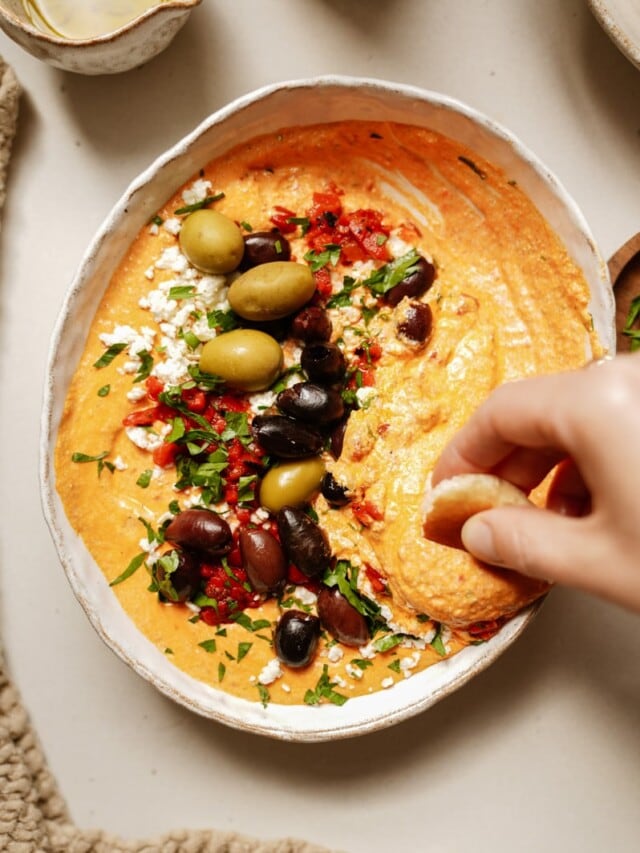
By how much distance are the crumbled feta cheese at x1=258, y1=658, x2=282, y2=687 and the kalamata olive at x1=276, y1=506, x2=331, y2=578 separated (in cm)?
20

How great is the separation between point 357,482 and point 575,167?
0.77m

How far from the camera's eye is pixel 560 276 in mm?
1664

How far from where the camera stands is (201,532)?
5.38 feet

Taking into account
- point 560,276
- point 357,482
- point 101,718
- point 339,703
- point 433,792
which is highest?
point 560,276

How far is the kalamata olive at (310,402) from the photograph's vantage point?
5.28 ft

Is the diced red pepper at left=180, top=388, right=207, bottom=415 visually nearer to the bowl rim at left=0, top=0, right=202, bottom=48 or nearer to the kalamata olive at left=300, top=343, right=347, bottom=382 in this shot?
the kalamata olive at left=300, top=343, right=347, bottom=382

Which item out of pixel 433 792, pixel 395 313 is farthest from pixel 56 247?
pixel 433 792

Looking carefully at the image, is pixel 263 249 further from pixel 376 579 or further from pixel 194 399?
pixel 376 579

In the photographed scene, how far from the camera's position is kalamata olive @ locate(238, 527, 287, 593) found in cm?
164

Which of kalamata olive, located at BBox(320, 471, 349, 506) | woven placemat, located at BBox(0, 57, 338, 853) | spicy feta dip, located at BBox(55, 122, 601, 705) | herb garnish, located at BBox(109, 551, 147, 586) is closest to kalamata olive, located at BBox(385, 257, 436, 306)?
spicy feta dip, located at BBox(55, 122, 601, 705)

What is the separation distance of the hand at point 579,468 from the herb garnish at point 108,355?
645 millimetres

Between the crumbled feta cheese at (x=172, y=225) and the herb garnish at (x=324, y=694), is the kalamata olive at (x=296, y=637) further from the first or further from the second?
the crumbled feta cheese at (x=172, y=225)

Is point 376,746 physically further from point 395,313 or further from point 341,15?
point 341,15

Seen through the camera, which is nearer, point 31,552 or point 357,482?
point 357,482
